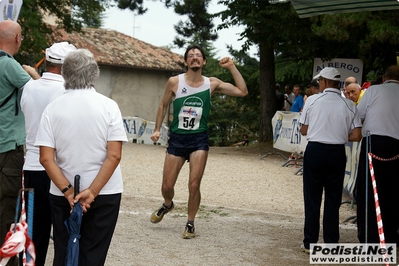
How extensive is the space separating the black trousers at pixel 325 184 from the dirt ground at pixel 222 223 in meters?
0.36

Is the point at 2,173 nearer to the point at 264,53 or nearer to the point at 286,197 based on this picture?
the point at 286,197

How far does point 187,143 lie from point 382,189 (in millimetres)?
2272

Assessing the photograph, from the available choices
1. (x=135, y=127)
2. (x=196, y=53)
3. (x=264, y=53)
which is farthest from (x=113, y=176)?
(x=135, y=127)

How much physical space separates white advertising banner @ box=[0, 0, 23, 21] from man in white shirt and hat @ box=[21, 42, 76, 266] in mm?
1498

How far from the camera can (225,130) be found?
146 feet

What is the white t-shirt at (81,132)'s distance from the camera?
15.0 feet

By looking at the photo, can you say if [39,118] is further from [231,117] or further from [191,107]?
[231,117]

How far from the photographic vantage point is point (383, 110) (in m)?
7.48

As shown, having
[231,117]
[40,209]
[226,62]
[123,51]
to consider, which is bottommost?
[231,117]

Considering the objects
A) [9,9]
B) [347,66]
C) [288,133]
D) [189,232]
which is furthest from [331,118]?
[347,66]

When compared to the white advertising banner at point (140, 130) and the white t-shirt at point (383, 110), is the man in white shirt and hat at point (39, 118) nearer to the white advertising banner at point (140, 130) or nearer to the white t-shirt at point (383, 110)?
the white t-shirt at point (383, 110)

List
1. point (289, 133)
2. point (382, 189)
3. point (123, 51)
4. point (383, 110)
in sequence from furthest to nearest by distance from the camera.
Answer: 1. point (123, 51)
2. point (289, 133)
3. point (382, 189)
4. point (383, 110)

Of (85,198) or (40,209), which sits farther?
(40,209)

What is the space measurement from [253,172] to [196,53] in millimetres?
8959
